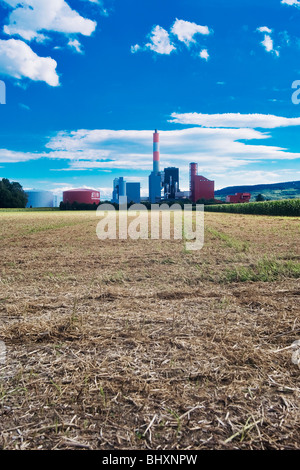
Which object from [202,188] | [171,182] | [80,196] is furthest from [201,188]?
[80,196]

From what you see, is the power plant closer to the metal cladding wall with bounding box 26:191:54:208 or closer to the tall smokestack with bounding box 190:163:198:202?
the metal cladding wall with bounding box 26:191:54:208

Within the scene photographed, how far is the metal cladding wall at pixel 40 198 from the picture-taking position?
110938 mm

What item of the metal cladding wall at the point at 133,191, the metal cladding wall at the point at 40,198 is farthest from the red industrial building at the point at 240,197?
the metal cladding wall at the point at 40,198

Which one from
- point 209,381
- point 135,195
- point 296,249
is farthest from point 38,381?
point 135,195

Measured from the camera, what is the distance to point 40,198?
4437 inches

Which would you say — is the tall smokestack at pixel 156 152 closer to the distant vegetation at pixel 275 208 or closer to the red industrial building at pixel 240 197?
the red industrial building at pixel 240 197

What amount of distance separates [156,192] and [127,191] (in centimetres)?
1349

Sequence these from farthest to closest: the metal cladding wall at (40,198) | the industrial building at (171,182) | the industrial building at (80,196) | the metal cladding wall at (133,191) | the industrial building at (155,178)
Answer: the metal cladding wall at (133,191) → the industrial building at (171,182) → the metal cladding wall at (40,198) → the industrial building at (155,178) → the industrial building at (80,196)

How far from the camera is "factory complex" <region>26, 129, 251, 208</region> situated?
10062cm

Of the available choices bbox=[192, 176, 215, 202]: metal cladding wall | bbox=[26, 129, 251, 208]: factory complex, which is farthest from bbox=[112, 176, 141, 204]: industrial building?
bbox=[192, 176, 215, 202]: metal cladding wall

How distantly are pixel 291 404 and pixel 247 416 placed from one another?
35 centimetres

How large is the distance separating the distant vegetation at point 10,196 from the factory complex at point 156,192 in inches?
396

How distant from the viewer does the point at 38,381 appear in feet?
7.99
